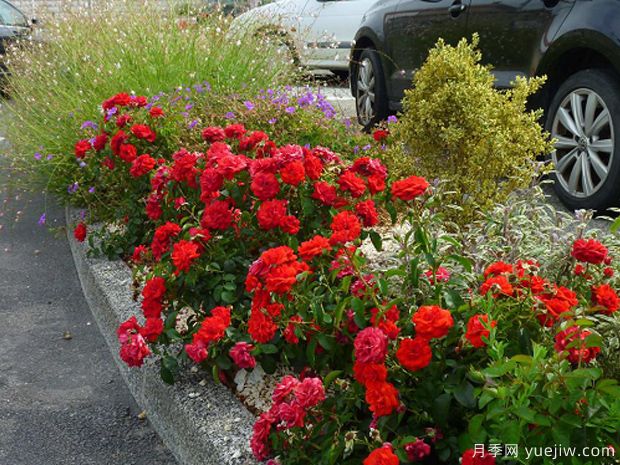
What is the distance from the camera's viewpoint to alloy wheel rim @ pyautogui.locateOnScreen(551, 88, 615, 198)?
5.00 metres

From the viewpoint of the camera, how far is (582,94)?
5.18 metres

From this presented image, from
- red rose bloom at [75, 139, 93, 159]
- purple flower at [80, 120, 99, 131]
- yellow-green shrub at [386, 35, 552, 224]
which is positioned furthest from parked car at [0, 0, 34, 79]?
yellow-green shrub at [386, 35, 552, 224]

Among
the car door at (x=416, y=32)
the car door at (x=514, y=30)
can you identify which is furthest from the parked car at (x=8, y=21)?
the car door at (x=514, y=30)

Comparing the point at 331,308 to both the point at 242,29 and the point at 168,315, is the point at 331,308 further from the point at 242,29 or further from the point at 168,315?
the point at 242,29

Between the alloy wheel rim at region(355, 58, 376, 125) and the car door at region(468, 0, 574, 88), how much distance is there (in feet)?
6.02

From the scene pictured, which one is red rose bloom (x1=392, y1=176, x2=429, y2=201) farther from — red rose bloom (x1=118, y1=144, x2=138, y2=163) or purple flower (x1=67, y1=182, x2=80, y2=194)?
purple flower (x1=67, y1=182, x2=80, y2=194)

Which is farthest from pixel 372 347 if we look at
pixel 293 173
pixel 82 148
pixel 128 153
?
pixel 82 148

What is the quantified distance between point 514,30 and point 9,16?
1362 centimetres

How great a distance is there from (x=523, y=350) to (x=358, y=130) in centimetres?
371

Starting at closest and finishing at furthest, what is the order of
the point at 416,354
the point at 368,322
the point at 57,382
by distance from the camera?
1. the point at 416,354
2. the point at 368,322
3. the point at 57,382

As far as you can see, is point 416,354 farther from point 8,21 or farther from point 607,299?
point 8,21

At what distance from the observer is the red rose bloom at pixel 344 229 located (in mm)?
2760

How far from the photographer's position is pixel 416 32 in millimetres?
7059

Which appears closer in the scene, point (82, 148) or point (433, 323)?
point (433, 323)
